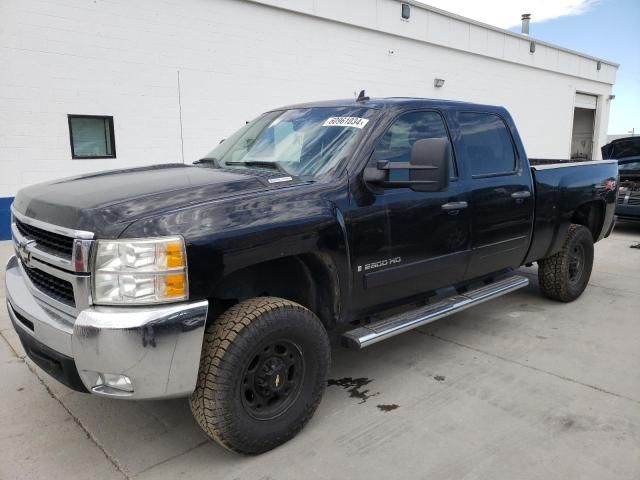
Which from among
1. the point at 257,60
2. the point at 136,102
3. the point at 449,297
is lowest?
the point at 449,297

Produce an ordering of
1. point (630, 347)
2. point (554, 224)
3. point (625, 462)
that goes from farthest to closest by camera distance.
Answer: point (554, 224), point (630, 347), point (625, 462)

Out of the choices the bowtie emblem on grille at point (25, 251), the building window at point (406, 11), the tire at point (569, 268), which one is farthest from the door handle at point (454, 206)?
the building window at point (406, 11)

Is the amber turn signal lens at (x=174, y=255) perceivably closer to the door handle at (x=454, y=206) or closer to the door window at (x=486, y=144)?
the door handle at (x=454, y=206)

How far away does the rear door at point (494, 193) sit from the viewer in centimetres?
400

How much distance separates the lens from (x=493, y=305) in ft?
18.0

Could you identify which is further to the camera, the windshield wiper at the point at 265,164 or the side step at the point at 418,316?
the windshield wiper at the point at 265,164

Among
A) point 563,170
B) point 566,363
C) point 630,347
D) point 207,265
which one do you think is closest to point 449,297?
point 566,363

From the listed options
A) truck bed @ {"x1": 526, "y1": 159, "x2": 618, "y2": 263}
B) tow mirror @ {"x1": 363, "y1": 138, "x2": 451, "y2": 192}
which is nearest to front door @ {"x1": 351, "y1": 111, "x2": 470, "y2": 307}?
tow mirror @ {"x1": 363, "y1": 138, "x2": 451, "y2": 192}

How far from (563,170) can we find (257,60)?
24.2 ft

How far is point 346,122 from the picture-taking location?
3467 mm

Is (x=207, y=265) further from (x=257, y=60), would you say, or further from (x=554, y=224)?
(x=257, y=60)

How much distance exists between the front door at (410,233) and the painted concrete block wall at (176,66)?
6795 mm

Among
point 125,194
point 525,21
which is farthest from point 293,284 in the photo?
point 525,21

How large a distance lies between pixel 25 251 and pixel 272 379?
156 cm
